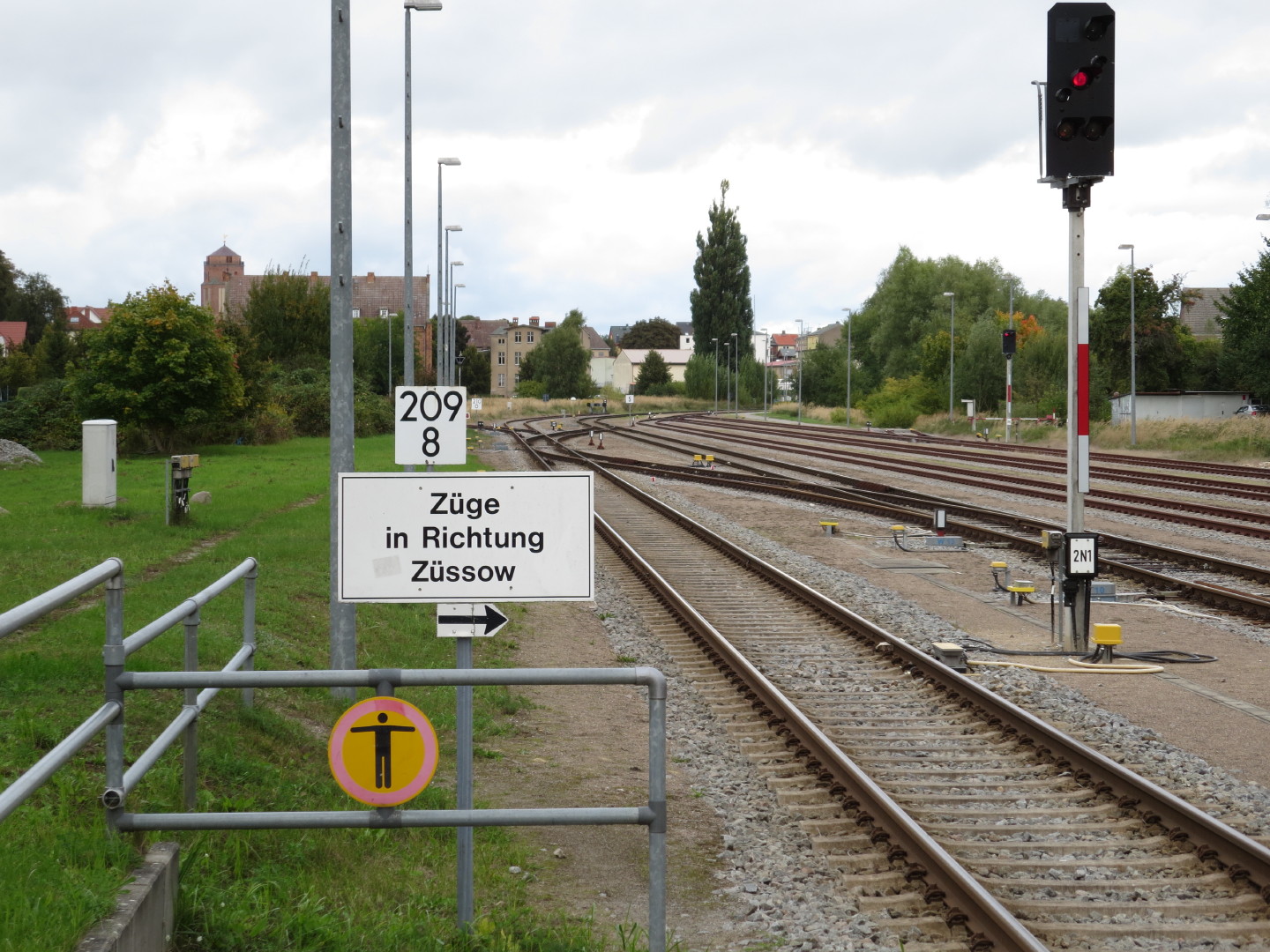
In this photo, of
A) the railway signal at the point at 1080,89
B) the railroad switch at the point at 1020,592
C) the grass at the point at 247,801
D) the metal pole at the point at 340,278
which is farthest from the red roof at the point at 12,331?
the railway signal at the point at 1080,89

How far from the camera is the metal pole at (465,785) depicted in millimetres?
5027

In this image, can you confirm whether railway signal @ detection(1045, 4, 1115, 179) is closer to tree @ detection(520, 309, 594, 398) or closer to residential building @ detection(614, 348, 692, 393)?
tree @ detection(520, 309, 594, 398)

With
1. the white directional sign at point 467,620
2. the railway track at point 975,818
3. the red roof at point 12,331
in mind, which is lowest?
the railway track at point 975,818

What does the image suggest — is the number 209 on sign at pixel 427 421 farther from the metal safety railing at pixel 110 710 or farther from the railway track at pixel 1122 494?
the railway track at pixel 1122 494

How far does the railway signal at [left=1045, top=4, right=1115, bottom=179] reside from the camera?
10938 millimetres

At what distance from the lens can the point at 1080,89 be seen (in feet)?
36.1

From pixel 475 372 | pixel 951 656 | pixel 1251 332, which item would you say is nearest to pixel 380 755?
pixel 951 656

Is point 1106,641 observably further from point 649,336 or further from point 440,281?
point 649,336

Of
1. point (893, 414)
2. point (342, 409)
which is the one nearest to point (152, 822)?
point (342, 409)

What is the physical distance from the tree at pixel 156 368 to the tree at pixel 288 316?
96.8ft

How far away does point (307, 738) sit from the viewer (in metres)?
8.16

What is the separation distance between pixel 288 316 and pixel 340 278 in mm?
62486

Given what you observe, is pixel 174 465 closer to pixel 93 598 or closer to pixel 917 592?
pixel 93 598

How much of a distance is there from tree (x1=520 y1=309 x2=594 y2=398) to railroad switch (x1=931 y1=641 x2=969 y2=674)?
11094 cm
